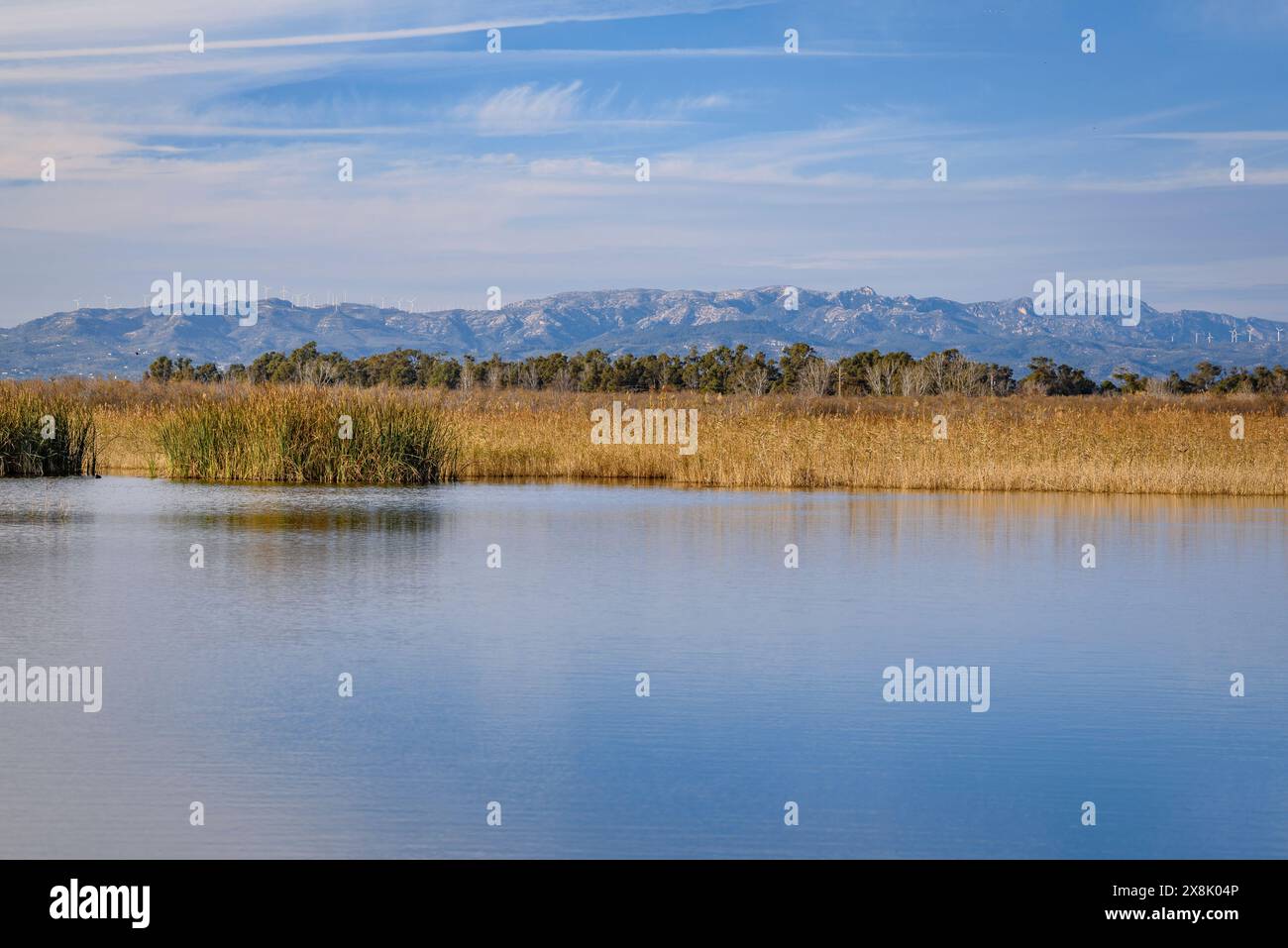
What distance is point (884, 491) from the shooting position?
2323 cm

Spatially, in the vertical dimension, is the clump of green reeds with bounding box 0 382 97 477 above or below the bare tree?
below

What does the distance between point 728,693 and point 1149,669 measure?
286 centimetres

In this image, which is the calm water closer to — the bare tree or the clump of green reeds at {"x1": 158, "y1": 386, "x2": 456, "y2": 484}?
the clump of green reeds at {"x1": 158, "y1": 386, "x2": 456, "y2": 484}

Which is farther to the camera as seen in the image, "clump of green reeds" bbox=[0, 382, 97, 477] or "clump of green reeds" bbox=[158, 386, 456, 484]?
"clump of green reeds" bbox=[158, 386, 456, 484]

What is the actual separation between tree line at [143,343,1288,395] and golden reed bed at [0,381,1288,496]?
114 feet

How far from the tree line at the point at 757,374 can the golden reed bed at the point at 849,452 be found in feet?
114

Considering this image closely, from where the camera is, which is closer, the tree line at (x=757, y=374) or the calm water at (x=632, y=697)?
the calm water at (x=632, y=697)

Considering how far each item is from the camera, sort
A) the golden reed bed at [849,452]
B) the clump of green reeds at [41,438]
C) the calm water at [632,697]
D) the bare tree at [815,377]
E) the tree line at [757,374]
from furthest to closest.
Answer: the tree line at [757,374]
the bare tree at [815,377]
the golden reed bed at [849,452]
the clump of green reeds at [41,438]
the calm water at [632,697]

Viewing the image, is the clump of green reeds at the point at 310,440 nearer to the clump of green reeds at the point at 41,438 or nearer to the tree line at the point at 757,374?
the clump of green reeds at the point at 41,438

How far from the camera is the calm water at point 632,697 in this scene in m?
5.62

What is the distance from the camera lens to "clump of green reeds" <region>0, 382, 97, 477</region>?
2264 centimetres
